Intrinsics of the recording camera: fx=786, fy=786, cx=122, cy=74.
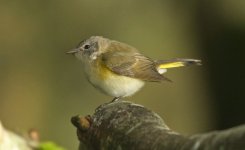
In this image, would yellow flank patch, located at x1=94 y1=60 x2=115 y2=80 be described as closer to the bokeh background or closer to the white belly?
the white belly

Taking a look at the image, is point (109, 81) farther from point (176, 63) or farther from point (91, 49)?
point (176, 63)

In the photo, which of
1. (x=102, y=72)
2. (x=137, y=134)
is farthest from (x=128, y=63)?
(x=137, y=134)

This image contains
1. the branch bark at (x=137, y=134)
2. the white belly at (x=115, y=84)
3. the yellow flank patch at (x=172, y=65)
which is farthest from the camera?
the yellow flank patch at (x=172, y=65)

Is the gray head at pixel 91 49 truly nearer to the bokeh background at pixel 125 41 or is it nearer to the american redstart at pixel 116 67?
the american redstart at pixel 116 67

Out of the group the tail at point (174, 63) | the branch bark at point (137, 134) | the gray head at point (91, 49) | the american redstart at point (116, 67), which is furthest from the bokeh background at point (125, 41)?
the branch bark at point (137, 134)

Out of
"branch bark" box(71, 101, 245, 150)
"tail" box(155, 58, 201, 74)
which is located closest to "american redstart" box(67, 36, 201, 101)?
"tail" box(155, 58, 201, 74)
